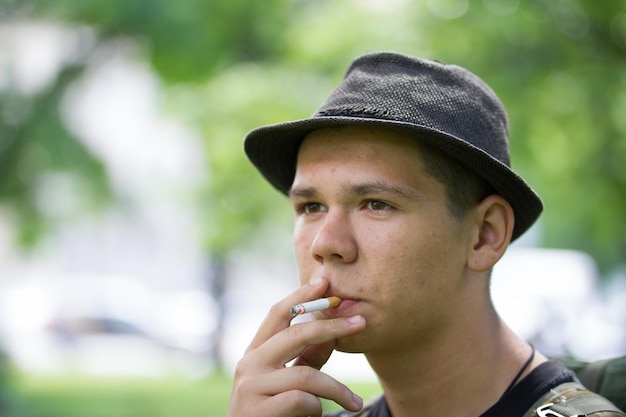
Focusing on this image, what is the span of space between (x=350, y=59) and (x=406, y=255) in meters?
6.94

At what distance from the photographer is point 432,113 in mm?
2457

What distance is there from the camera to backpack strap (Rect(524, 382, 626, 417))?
2.28 m

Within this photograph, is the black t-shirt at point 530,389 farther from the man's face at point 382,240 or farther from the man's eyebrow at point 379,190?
the man's eyebrow at point 379,190

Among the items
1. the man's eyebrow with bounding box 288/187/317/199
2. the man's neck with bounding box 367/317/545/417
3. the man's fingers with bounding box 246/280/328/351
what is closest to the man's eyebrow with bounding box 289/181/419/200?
the man's eyebrow with bounding box 288/187/317/199

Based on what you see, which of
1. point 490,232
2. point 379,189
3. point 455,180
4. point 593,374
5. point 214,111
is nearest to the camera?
point 379,189

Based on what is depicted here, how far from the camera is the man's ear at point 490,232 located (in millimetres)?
2600

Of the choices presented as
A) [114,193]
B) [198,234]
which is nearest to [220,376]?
[198,234]

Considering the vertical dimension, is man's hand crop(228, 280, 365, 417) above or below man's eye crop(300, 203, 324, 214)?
below

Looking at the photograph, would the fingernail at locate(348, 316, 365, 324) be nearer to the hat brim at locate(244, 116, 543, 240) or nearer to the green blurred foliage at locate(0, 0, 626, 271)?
the hat brim at locate(244, 116, 543, 240)

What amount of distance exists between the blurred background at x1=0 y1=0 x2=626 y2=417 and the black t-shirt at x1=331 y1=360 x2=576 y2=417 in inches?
222

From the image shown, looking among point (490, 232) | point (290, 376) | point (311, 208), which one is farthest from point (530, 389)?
point (311, 208)

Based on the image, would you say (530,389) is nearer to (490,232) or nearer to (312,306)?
(490,232)

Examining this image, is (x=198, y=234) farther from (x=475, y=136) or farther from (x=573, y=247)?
(x=573, y=247)

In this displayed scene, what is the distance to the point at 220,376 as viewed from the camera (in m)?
18.3
